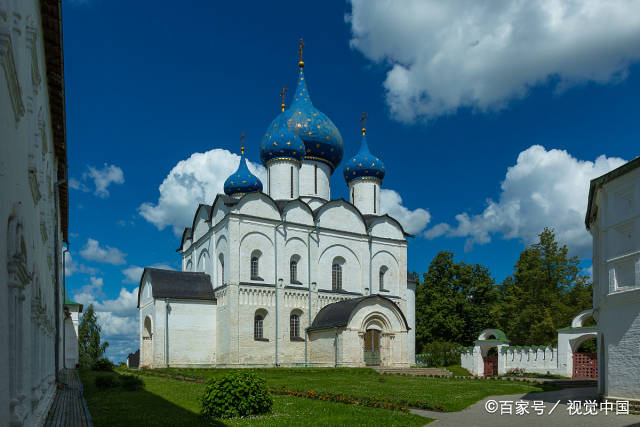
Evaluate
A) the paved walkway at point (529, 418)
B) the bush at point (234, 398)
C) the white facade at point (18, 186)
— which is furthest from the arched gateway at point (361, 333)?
the white facade at point (18, 186)

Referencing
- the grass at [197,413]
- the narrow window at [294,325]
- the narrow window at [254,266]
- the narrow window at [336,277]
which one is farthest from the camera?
the narrow window at [336,277]

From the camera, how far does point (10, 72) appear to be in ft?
16.6

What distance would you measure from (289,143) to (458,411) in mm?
21324

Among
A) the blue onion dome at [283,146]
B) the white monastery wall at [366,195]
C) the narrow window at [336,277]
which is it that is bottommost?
the narrow window at [336,277]

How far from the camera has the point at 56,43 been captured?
30.7 feet

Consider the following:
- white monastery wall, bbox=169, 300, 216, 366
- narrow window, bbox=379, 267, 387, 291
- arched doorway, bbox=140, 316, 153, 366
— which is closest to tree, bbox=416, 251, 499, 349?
narrow window, bbox=379, 267, 387, 291

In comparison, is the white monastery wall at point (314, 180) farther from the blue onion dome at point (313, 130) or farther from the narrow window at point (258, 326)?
the narrow window at point (258, 326)

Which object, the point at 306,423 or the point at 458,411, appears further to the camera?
the point at 458,411

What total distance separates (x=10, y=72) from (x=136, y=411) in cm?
739

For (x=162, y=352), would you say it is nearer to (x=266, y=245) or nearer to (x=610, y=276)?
(x=266, y=245)

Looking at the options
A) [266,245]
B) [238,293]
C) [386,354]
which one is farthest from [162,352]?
[386,354]

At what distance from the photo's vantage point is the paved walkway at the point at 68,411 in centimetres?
935

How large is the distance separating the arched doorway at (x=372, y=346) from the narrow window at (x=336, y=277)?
299 cm

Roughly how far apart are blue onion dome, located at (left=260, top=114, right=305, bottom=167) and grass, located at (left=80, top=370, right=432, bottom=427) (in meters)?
18.8
